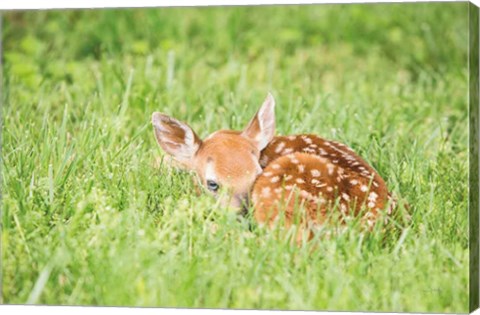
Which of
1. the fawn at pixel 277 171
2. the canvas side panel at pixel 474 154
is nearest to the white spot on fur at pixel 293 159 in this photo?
the fawn at pixel 277 171

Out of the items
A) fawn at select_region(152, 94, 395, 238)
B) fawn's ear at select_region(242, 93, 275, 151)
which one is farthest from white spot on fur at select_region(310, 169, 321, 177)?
fawn's ear at select_region(242, 93, 275, 151)

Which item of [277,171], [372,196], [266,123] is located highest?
[266,123]

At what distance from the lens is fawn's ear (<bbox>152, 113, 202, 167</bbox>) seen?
5.10 meters

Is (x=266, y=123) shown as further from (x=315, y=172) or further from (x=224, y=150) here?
(x=315, y=172)

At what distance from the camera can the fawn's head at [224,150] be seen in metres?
4.91

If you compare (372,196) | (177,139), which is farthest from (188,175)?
(372,196)

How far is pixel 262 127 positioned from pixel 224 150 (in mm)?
191

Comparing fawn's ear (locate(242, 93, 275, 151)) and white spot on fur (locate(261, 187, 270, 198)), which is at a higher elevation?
fawn's ear (locate(242, 93, 275, 151))

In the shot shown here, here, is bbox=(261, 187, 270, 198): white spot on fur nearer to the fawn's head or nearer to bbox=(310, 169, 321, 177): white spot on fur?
the fawn's head

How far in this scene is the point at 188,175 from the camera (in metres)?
5.09

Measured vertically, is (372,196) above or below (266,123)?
below

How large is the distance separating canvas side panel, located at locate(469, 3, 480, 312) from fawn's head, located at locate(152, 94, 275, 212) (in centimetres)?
72

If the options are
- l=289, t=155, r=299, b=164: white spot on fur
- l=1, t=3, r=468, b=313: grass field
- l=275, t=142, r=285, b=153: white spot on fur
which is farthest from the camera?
l=275, t=142, r=285, b=153: white spot on fur

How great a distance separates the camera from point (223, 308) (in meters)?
4.82
